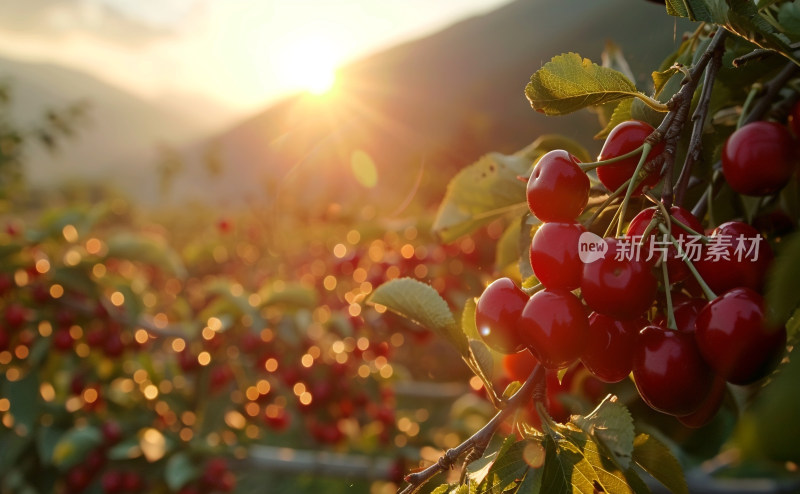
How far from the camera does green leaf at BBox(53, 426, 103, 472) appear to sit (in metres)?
2.30

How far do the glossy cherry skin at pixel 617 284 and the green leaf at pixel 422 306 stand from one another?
0.69 feet

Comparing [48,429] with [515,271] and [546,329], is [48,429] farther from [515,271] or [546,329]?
[546,329]

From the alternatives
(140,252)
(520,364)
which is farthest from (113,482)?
(520,364)

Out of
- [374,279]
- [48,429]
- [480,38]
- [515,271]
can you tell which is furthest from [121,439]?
[480,38]

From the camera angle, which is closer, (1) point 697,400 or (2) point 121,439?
(1) point 697,400

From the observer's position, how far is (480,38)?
20266 mm

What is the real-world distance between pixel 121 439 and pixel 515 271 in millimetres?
2149

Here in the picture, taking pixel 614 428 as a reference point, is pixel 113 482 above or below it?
below

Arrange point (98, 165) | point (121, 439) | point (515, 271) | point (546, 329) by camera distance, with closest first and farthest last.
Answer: point (546, 329)
point (515, 271)
point (121, 439)
point (98, 165)

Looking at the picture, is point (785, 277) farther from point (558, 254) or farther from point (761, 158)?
point (761, 158)

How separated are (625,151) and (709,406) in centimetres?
34

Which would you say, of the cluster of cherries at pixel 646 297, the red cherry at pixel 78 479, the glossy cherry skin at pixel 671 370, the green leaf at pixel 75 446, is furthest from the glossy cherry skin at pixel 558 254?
the red cherry at pixel 78 479

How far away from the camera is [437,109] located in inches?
429

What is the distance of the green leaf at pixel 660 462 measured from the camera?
2.15ft
